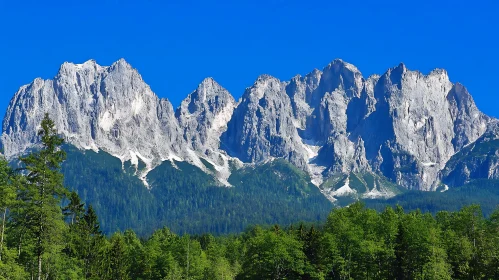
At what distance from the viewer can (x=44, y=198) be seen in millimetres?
59875

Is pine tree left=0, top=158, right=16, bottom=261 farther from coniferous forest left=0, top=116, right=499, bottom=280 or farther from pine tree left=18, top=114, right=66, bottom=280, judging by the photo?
pine tree left=18, top=114, right=66, bottom=280

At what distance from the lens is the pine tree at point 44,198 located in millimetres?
59625

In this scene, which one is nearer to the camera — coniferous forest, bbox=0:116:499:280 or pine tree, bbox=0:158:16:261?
pine tree, bbox=0:158:16:261

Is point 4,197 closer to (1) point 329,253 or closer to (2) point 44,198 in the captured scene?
(2) point 44,198

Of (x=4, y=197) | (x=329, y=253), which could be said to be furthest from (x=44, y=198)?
(x=329, y=253)

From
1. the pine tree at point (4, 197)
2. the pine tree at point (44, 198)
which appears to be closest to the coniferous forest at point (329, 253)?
the pine tree at point (4, 197)

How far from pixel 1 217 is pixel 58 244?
6528mm

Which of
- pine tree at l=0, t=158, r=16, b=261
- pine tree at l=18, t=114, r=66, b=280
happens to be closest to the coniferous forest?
pine tree at l=0, t=158, r=16, b=261

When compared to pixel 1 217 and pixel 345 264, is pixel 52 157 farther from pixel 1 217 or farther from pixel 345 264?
pixel 345 264

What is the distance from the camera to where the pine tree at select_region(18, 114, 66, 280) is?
5962cm

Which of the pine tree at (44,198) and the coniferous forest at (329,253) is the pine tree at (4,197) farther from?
the pine tree at (44,198)

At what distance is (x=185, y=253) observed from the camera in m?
114

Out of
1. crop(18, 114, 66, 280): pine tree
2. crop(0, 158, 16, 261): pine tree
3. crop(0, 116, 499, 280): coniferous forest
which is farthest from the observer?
crop(0, 116, 499, 280): coniferous forest

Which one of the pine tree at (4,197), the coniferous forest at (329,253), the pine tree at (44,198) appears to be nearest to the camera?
the pine tree at (4,197)
